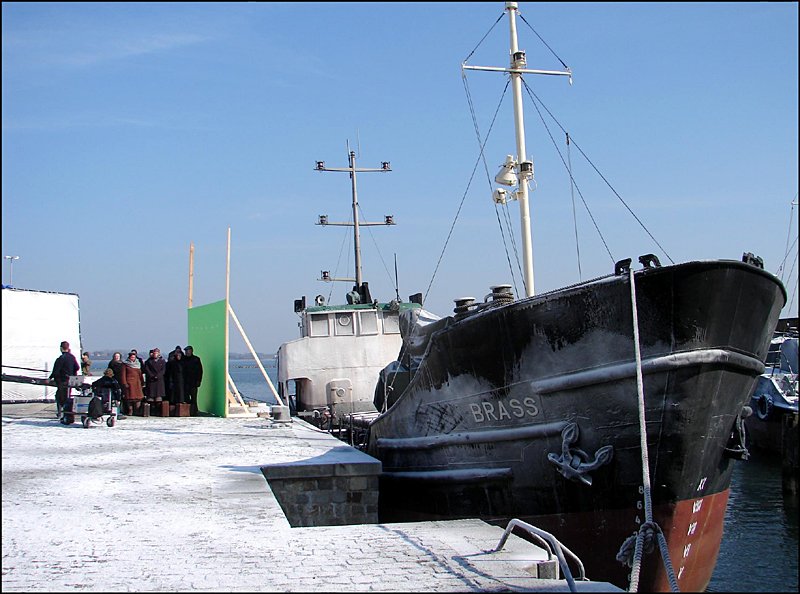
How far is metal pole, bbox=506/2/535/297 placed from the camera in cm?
1116

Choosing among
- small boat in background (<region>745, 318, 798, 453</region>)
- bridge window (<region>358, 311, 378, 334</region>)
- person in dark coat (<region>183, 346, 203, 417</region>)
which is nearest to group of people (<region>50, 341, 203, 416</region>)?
person in dark coat (<region>183, 346, 203, 417</region>)

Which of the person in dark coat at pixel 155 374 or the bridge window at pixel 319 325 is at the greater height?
the bridge window at pixel 319 325

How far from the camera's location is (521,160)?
11.5 meters

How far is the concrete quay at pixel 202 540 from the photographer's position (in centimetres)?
495

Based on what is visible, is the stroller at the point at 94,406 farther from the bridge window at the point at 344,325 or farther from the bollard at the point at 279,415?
the bridge window at the point at 344,325

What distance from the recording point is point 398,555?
563 cm

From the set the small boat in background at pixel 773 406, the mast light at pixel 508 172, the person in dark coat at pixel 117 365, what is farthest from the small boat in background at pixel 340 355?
the small boat in background at pixel 773 406

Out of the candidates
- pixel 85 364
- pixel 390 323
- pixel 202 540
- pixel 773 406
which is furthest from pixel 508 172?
pixel 773 406

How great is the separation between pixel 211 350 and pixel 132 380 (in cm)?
180

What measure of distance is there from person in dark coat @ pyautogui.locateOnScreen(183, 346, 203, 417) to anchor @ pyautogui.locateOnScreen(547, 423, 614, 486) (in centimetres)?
967

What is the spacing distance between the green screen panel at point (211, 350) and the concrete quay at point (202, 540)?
566cm

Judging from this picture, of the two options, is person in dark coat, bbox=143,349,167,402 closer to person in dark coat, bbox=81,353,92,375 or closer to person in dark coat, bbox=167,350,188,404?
person in dark coat, bbox=167,350,188,404

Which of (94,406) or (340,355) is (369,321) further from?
(94,406)

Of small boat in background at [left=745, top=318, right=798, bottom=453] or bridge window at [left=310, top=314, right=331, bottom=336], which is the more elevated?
bridge window at [left=310, top=314, right=331, bottom=336]
